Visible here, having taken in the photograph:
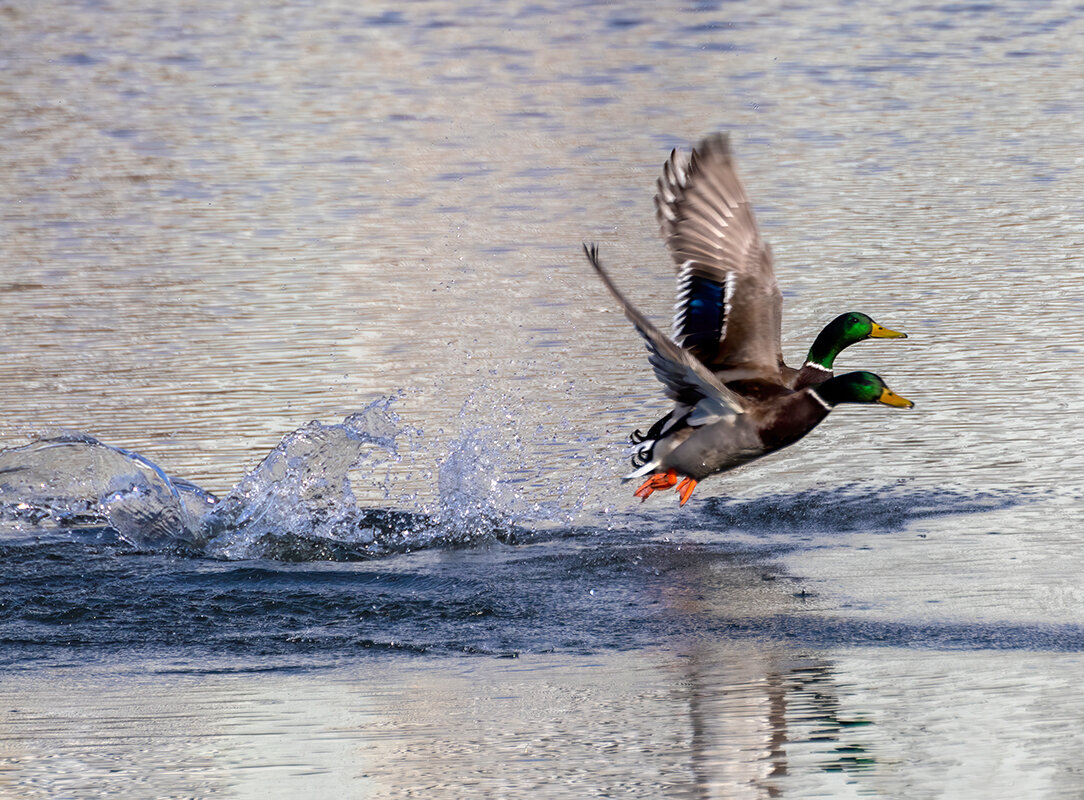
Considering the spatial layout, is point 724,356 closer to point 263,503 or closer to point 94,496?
point 263,503

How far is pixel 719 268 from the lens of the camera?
7883mm

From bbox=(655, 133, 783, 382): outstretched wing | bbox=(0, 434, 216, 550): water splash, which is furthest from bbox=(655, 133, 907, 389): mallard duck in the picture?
bbox=(0, 434, 216, 550): water splash

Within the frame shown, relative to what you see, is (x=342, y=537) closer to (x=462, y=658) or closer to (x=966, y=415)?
(x=462, y=658)

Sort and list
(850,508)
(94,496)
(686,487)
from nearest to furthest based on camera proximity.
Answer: (850,508) < (686,487) < (94,496)

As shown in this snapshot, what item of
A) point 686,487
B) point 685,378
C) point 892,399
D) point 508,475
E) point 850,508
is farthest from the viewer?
point 508,475

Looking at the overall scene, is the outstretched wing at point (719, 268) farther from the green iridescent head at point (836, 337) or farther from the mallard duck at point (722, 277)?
the green iridescent head at point (836, 337)

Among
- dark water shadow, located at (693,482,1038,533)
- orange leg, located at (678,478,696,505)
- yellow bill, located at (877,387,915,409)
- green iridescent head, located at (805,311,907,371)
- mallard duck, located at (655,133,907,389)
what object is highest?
mallard duck, located at (655,133,907,389)

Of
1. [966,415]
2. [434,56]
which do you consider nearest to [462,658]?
[966,415]

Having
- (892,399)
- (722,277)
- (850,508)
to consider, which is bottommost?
(850,508)

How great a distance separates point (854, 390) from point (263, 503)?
236cm

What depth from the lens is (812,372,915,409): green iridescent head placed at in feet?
24.2

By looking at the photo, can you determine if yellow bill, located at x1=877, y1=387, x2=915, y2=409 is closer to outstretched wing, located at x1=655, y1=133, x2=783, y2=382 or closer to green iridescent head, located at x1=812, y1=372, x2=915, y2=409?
green iridescent head, located at x1=812, y1=372, x2=915, y2=409

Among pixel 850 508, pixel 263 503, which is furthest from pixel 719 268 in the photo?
pixel 263 503

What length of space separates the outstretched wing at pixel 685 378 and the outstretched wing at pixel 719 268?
317 mm
